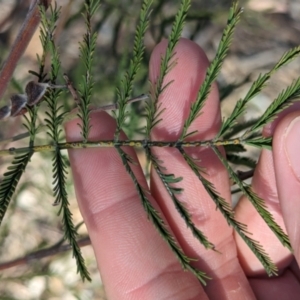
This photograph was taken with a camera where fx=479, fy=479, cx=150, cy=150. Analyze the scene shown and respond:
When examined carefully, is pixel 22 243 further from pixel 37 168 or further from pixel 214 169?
pixel 214 169

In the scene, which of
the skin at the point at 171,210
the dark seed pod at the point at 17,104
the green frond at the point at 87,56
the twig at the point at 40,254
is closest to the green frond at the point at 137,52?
the green frond at the point at 87,56

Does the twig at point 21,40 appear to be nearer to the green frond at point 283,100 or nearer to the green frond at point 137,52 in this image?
the green frond at point 137,52

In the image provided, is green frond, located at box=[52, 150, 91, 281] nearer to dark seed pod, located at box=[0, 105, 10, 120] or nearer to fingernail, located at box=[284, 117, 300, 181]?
dark seed pod, located at box=[0, 105, 10, 120]

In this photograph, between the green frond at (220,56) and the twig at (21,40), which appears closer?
the green frond at (220,56)

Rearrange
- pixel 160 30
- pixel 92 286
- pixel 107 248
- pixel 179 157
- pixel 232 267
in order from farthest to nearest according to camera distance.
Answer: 1. pixel 92 286
2. pixel 160 30
3. pixel 232 267
4. pixel 107 248
5. pixel 179 157

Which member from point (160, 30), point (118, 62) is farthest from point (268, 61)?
point (118, 62)

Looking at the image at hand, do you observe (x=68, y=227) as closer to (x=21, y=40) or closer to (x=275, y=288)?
(x=21, y=40)
